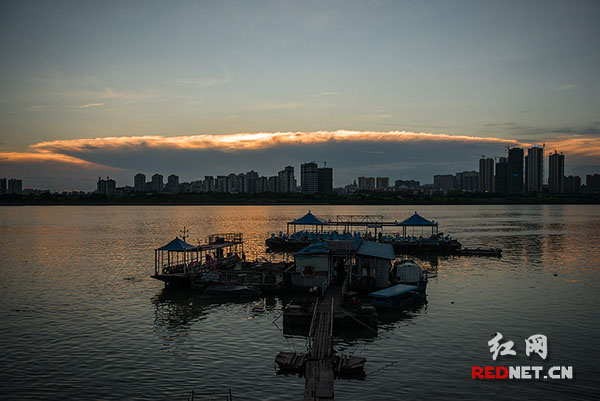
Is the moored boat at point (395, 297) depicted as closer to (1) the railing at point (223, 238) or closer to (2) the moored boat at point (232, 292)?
(2) the moored boat at point (232, 292)

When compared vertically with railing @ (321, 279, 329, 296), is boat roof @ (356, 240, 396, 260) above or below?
above

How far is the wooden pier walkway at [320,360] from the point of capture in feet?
57.7

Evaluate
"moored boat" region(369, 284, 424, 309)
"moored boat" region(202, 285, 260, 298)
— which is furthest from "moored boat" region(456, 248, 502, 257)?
"moored boat" region(202, 285, 260, 298)

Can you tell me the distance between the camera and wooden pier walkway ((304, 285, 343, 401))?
17.6 meters

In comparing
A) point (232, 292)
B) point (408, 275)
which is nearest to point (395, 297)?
point (408, 275)

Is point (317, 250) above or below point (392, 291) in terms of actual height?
above

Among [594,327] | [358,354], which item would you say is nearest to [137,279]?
[358,354]

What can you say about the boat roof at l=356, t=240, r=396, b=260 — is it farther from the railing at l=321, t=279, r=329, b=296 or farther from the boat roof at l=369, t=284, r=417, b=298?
the railing at l=321, t=279, r=329, b=296

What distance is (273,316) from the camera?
101ft

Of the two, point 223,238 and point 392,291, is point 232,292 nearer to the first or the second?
point 392,291

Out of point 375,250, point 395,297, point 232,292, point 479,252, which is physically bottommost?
point 479,252

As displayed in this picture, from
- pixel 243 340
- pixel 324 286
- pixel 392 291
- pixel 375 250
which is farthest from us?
pixel 375 250

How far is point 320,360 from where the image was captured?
2050 cm

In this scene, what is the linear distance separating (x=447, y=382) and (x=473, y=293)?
19443 mm
